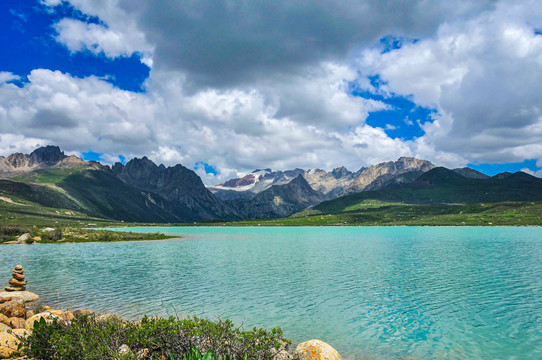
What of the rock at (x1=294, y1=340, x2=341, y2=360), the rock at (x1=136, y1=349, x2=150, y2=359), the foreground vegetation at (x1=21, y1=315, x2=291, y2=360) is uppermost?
the foreground vegetation at (x1=21, y1=315, x2=291, y2=360)

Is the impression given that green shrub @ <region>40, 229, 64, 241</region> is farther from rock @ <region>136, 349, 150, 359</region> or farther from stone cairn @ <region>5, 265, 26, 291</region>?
rock @ <region>136, 349, 150, 359</region>

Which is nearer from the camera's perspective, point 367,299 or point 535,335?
point 535,335

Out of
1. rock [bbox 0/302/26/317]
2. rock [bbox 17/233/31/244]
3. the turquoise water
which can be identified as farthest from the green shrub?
rock [bbox 0/302/26/317]


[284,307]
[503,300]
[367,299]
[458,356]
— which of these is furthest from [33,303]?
[503,300]

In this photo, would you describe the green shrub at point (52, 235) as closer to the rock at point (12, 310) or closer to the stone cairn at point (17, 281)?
the stone cairn at point (17, 281)

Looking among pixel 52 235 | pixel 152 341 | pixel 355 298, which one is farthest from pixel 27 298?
pixel 52 235

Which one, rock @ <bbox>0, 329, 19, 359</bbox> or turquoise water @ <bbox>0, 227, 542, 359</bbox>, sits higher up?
rock @ <bbox>0, 329, 19, 359</bbox>

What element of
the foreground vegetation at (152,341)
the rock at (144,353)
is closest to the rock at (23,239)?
the foreground vegetation at (152,341)

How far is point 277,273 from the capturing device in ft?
177

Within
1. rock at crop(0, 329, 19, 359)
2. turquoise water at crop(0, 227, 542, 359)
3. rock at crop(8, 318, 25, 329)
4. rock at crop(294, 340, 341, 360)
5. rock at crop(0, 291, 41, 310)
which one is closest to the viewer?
rock at crop(294, 340, 341, 360)

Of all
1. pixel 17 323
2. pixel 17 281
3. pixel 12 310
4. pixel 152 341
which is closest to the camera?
pixel 152 341

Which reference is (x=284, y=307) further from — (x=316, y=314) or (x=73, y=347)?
(x=73, y=347)

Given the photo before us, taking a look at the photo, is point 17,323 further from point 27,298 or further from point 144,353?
point 144,353

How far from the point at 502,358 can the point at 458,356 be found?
2.64 meters
